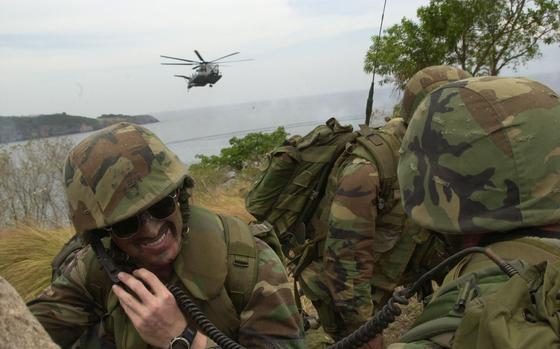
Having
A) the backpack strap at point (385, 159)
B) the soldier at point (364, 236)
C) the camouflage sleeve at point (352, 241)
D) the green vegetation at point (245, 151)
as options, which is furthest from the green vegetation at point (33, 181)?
the backpack strap at point (385, 159)

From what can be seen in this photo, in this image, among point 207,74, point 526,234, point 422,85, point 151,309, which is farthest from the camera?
point 207,74

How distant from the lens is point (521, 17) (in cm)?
1689

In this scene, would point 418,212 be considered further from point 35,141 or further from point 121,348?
point 35,141

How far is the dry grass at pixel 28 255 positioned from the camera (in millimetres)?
6152

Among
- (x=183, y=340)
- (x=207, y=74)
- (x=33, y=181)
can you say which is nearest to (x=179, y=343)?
(x=183, y=340)

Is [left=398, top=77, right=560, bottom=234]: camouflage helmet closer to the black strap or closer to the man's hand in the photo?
the black strap

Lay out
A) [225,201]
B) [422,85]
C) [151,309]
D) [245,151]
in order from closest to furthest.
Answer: [151,309] < [422,85] < [225,201] < [245,151]

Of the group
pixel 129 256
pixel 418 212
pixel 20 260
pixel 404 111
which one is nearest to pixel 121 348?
pixel 129 256

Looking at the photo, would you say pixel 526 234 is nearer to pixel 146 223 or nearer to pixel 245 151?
pixel 146 223

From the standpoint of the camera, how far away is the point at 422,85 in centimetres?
363

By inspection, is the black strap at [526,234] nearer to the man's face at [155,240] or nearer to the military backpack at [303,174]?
the man's face at [155,240]

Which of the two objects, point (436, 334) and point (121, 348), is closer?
point (436, 334)

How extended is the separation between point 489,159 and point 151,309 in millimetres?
1239

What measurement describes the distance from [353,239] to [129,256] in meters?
1.56
